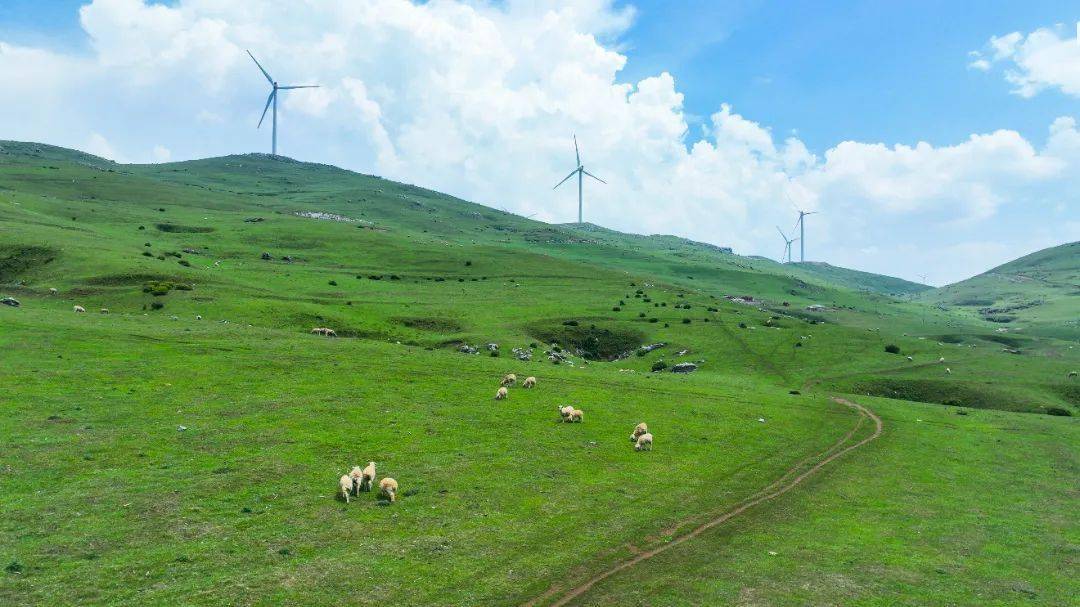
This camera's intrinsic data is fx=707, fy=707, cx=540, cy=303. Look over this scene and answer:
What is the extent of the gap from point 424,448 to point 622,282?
127129mm

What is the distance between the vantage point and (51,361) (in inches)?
1976

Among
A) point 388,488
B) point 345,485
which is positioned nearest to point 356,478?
point 345,485

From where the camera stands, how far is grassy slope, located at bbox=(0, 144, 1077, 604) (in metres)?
24.8

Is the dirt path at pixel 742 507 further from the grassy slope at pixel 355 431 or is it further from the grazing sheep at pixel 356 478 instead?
the grazing sheep at pixel 356 478

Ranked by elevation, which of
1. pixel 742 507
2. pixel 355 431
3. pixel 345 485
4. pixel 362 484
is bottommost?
pixel 742 507

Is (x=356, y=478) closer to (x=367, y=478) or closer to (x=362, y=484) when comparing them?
(x=362, y=484)

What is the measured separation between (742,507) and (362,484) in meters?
18.5

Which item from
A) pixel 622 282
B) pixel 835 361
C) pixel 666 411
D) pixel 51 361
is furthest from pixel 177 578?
pixel 622 282

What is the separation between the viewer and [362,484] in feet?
107

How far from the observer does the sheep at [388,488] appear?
103 feet

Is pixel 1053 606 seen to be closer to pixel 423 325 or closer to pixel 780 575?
pixel 780 575

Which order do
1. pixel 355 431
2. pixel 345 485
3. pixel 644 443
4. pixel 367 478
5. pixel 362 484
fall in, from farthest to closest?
pixel 644 443
pixel 355 431
pixel 367 478
pixel 362 484
pixel 345 485

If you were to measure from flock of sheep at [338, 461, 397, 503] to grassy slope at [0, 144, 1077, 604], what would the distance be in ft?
2.90

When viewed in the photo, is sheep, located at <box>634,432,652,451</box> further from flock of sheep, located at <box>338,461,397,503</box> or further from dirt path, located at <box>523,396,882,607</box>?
flock of sheep, located at <box>338,461,397,503</box>
